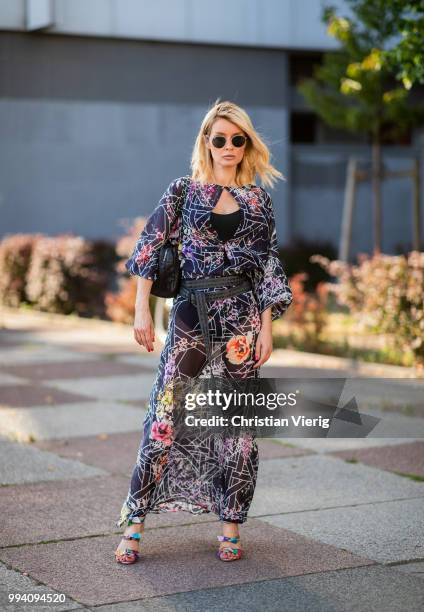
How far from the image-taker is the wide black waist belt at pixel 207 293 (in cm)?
459

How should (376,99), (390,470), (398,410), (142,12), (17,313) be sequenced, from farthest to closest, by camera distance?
(142,12)
(376,99)
(17,313)
(398,410)
(390,470)

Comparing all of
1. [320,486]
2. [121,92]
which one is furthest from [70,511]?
[121,92]

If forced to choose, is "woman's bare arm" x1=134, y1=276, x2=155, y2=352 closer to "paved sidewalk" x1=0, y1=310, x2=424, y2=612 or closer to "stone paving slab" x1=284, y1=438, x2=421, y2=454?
"paved sidewalk" x1=0, y1=310, x2=424, y2=612

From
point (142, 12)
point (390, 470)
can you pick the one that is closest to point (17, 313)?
point (142, 12)

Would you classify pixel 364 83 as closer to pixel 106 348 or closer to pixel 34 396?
pixel 106 348

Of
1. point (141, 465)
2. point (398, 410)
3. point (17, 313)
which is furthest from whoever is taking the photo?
point (17, 313)

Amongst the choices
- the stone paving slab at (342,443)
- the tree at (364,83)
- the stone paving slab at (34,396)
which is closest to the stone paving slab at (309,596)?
the stone paving slab at (342,443)

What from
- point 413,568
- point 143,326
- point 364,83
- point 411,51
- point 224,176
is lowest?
point 413,568

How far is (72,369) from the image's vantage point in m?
11.3

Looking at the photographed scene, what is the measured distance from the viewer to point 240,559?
4.70 m

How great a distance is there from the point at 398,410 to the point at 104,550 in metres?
3.92

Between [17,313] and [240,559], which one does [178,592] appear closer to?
[240,559]

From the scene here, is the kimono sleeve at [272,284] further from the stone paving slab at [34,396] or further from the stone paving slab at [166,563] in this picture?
the stone paving slab at [34,396]

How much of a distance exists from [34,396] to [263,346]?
16.6 feet
